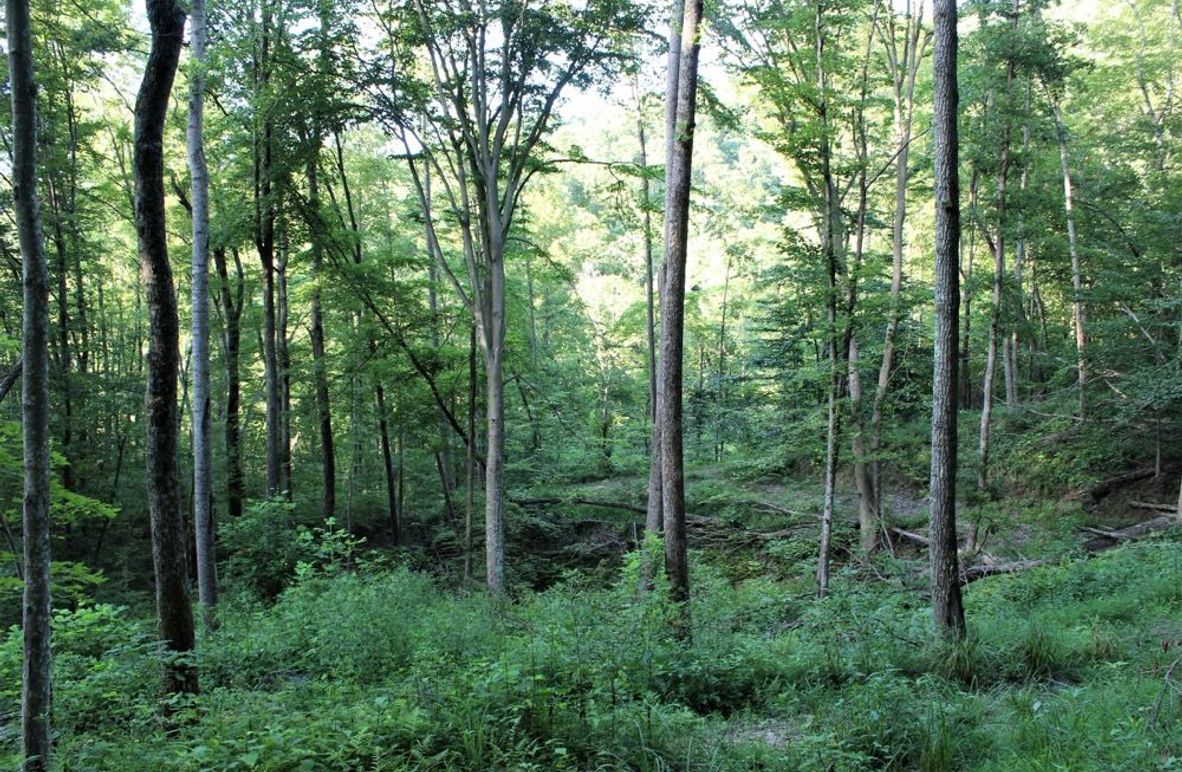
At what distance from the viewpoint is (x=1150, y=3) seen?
19422mm

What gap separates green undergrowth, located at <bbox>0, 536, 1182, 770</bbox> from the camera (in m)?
4.17

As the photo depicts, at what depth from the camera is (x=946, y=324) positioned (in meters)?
6.68

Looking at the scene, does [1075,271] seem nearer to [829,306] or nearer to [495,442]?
[829,306]

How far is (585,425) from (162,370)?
2003 cm

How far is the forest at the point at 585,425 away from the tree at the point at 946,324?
0.14 feet

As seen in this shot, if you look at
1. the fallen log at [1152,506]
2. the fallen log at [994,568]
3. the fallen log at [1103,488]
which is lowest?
the fallen log at [994,568]

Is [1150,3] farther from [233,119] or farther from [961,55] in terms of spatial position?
[233,119]

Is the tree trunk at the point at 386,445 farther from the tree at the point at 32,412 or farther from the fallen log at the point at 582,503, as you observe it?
the tree at the point at 32,412

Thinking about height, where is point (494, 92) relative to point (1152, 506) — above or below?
above

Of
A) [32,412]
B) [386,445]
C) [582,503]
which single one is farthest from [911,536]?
[32,412]

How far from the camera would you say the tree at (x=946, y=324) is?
6.61m

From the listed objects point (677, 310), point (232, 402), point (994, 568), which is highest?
point (677, 310)

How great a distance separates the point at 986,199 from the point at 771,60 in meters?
Result: 5.16

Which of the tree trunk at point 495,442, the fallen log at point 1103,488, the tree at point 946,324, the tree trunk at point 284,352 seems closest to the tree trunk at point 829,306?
the tree at point 946,324
